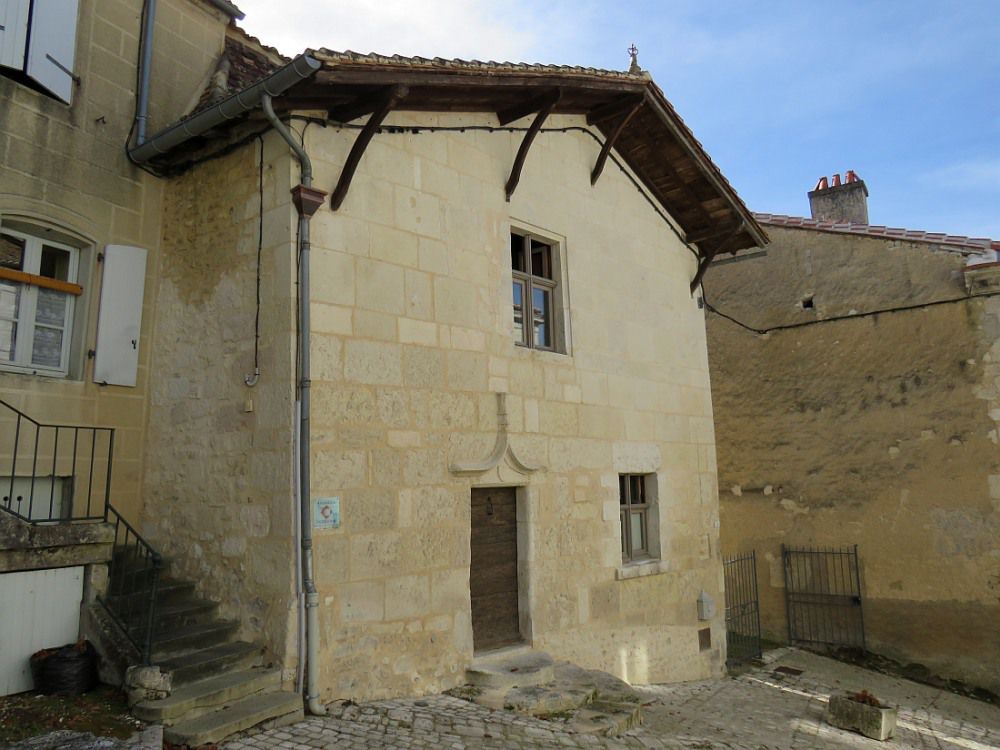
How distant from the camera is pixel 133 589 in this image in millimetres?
5203

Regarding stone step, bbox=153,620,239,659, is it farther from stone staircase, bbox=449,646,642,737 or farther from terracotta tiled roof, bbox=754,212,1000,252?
terracotta tiled roof, bbox=754,212,1000,252

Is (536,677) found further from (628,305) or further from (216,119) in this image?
(216,119)

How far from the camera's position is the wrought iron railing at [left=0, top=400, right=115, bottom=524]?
5242 millimetres

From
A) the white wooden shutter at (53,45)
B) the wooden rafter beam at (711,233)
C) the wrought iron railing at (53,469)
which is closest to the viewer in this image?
the wrought iron railing at (53,469)

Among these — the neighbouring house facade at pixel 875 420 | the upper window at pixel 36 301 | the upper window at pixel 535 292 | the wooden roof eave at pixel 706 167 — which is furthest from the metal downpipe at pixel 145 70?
the neighbouring house facade at pixel 875 420

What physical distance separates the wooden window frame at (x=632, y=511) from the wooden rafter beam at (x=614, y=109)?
3.88 m

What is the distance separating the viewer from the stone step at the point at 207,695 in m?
4.22

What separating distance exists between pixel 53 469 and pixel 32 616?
1171 mm

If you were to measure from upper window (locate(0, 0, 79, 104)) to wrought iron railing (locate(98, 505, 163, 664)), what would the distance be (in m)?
3.26

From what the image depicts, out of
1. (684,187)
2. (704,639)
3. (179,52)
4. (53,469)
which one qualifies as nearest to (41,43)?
(179,52)

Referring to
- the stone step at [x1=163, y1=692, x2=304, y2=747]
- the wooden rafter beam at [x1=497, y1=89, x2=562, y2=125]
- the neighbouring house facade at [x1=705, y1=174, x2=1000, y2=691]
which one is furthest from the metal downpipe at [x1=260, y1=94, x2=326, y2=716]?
the neighbouring house facade at [x1=705, y1=174, x2=1000, y2=691]

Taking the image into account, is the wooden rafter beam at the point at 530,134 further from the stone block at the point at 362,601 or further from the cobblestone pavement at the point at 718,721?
the cobblestone pavement at the point at 718,721

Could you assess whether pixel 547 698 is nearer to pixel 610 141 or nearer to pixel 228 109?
pixel 228 109

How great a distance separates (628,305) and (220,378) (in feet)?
14.8
